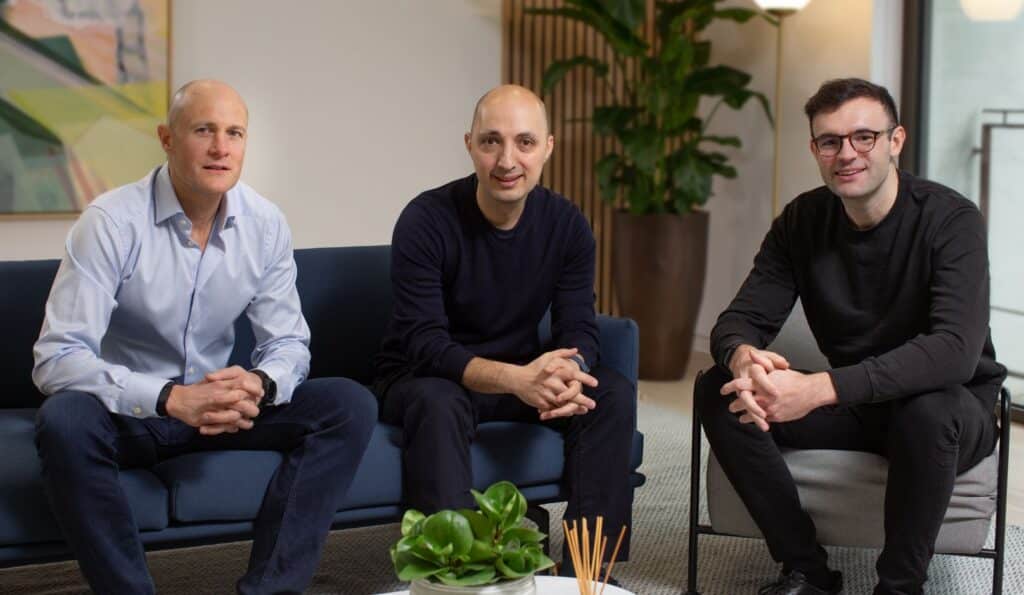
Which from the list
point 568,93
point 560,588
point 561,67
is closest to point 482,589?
point 560,588

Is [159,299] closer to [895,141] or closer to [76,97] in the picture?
[895,141]

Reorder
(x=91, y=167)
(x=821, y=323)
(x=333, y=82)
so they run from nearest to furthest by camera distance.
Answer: (x=821, y=323), (x=91, y=167), (x=333, y=82)

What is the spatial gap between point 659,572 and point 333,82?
3.25 metres

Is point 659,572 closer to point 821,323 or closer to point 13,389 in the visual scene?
point 821,323

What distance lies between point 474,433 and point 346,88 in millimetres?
3222

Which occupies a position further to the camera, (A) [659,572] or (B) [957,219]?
(A) [659,572]

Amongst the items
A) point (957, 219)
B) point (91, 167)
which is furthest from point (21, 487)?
point (91, 167)

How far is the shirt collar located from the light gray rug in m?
0.90

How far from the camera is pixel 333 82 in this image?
5945 millimetres

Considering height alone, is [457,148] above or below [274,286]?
above

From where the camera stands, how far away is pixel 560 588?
2174mm

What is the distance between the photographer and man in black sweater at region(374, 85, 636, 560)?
117 inches

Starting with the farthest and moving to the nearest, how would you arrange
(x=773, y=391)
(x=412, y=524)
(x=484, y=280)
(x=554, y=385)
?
(x=484, y=280), (x=554, y=385), (x=773, y=391), (x=412, y=524)

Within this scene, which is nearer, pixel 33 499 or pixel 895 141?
pixel 33 499
